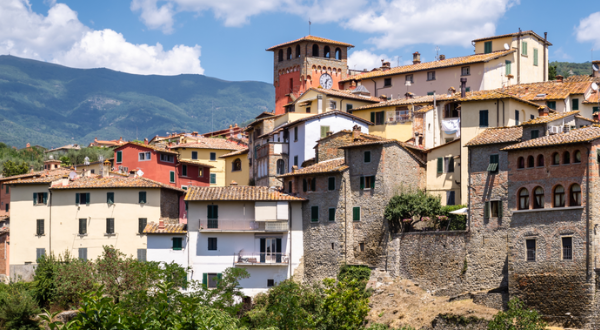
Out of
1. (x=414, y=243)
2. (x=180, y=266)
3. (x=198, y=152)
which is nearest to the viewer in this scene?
(x=414, y=243)

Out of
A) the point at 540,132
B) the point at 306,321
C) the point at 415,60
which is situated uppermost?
the point at 415,60

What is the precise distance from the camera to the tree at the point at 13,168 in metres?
92.1

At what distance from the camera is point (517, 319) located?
43875mm

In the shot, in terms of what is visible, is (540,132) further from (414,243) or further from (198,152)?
(198,152)

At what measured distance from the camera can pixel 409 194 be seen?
5581cm

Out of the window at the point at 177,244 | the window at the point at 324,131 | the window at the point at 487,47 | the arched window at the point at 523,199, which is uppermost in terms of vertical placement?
the window at the point at 487,47

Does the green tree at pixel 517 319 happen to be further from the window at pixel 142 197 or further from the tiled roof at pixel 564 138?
the window at pixel 142 197

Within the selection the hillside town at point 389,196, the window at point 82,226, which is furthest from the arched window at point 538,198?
the window at point 82,226

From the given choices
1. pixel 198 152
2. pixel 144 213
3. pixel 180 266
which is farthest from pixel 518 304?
pixel 198 152

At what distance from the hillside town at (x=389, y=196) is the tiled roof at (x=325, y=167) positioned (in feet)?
0.57

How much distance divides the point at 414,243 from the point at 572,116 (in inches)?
556

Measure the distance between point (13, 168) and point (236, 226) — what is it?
4282 centimetres

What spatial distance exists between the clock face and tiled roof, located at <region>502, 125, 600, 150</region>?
142ft

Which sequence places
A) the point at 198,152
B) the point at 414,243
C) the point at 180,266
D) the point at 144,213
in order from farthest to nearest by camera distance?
1. the point at 198,152
2. the point at 144,213
3. the point at 180,266
4. the point at 414,243
